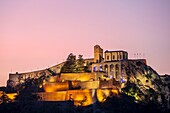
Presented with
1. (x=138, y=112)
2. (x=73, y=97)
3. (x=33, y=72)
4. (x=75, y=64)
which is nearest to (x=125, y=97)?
(x=138, y=112)

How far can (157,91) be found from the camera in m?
81.0

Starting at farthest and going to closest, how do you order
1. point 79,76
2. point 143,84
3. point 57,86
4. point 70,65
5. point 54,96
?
point 70,65, point 143,84, point 79,76, point 57,86, point 54,96

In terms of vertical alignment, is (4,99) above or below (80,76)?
below

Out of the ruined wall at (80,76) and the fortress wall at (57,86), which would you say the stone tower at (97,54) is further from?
the fortress wall at (57,86)

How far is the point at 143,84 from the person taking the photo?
80438 millimetres

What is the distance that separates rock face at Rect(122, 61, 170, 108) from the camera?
252 feet

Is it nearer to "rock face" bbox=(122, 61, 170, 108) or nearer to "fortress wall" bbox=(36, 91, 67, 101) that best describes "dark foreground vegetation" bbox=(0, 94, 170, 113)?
"fortress wall" bbox=(36, 91, 67, 101)

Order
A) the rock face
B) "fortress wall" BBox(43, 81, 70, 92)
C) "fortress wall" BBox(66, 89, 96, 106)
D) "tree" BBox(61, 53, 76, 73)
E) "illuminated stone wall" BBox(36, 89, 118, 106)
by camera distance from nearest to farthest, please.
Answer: "fortress wall" BBox(66, 89, 96, 106) → "illuminated stone wall" BBox(36, 89, 118, 106) → "fortress wall" BBox(43, 81, 70, 92) → the rock face → "tree" BBox(61, 53, 76, 73)

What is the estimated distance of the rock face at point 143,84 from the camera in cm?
7669

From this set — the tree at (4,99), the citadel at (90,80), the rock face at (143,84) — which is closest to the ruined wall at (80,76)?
the citadel at (90,80)

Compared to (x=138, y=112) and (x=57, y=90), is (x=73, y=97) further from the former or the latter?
(x=138, y=112)

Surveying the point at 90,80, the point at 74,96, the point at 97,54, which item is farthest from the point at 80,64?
the point at 74,96

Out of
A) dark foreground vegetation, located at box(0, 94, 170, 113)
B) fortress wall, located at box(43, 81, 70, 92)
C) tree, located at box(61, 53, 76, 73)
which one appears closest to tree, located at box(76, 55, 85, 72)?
tree, located at box(61, 53, 76, 73)

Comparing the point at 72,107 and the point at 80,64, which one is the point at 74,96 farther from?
the point at 80,64
